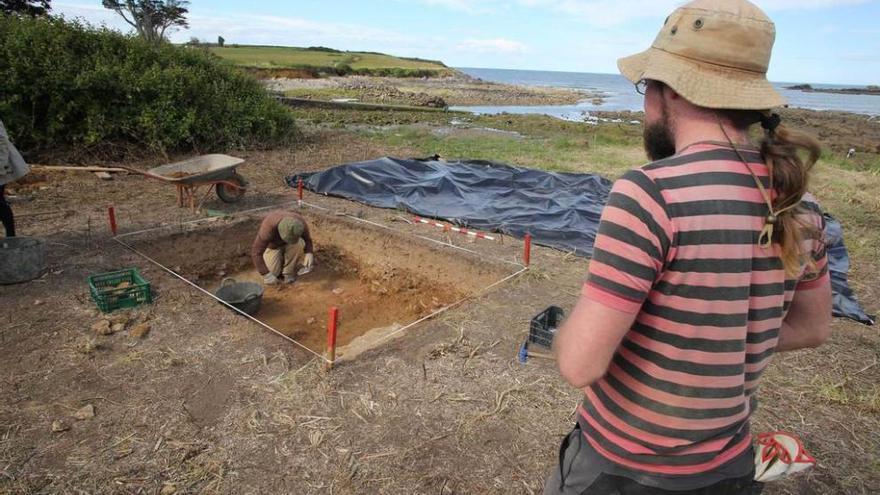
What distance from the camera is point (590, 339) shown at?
42.1 inches

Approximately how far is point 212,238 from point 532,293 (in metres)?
4.33

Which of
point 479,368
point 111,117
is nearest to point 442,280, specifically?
point 479,368

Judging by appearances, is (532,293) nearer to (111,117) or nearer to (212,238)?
(212,238)

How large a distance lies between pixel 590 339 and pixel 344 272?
231 inches

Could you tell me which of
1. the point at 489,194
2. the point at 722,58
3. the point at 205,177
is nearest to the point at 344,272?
the point at 205,177

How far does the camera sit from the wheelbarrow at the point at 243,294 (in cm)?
505

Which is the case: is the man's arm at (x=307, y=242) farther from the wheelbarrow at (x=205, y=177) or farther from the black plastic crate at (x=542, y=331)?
the black plastic crate at (x=542, y=331)

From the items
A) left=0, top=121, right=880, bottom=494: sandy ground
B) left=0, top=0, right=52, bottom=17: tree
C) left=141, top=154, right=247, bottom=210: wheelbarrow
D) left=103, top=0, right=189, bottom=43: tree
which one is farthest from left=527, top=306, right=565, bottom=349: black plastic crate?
left=103, top=0, right=189, bottom=43: tree

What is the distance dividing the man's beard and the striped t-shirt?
119 millimetres

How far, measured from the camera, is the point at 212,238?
6.61 m

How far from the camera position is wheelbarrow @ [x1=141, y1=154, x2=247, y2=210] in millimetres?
6820

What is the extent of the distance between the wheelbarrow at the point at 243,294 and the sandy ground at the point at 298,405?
48cm

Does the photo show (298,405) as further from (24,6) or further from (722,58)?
(24,6)

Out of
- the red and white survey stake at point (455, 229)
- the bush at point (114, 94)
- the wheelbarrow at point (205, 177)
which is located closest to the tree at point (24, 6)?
the bush at point (114, 94)
